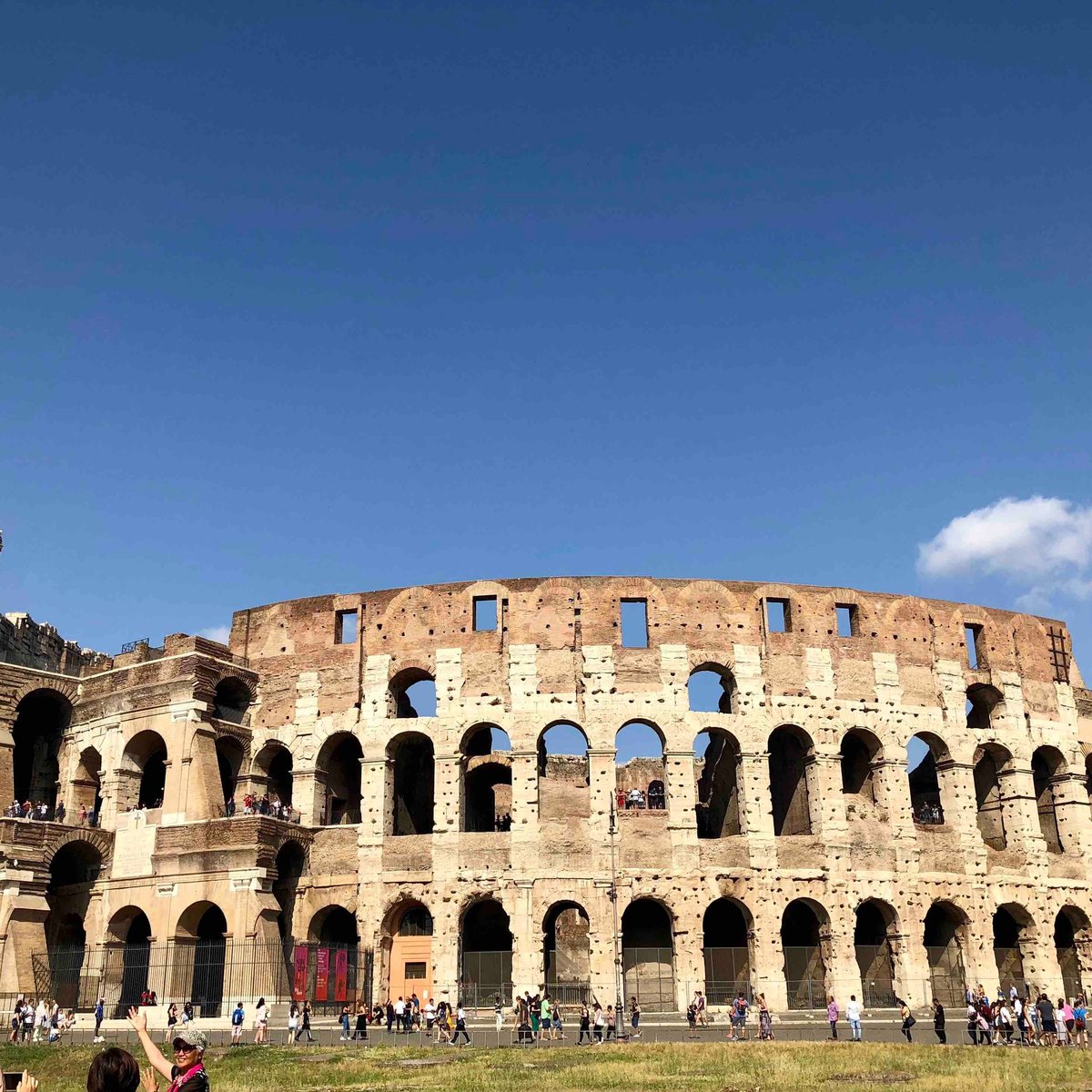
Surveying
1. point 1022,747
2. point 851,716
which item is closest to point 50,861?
point 851,716

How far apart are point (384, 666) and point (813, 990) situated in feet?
52.5

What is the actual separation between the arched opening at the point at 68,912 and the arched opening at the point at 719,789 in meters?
18.3

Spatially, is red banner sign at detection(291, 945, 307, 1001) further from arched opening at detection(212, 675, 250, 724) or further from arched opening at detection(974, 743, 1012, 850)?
arched opening at detection(974, 743, 1012, 850)

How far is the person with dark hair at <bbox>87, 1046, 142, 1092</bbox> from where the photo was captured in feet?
17.5

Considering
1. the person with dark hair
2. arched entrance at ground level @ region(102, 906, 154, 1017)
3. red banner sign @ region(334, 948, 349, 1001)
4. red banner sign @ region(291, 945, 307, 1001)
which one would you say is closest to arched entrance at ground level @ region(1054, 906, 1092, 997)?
red banner sign @ region(334, 948, 349, 1001)

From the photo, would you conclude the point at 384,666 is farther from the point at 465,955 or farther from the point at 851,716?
the point at 851,716

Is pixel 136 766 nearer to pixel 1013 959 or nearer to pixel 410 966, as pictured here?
pixel 410 966

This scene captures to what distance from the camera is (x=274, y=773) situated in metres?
38.8

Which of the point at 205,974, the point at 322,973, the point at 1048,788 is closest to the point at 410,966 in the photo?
the point at 322,973

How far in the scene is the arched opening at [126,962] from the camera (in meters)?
33.0

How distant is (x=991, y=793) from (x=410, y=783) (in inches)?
762

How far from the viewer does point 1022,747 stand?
3872 centimetres

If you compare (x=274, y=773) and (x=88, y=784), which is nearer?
(x=88, y=784)

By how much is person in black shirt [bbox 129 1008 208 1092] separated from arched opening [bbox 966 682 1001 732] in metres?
35.5
